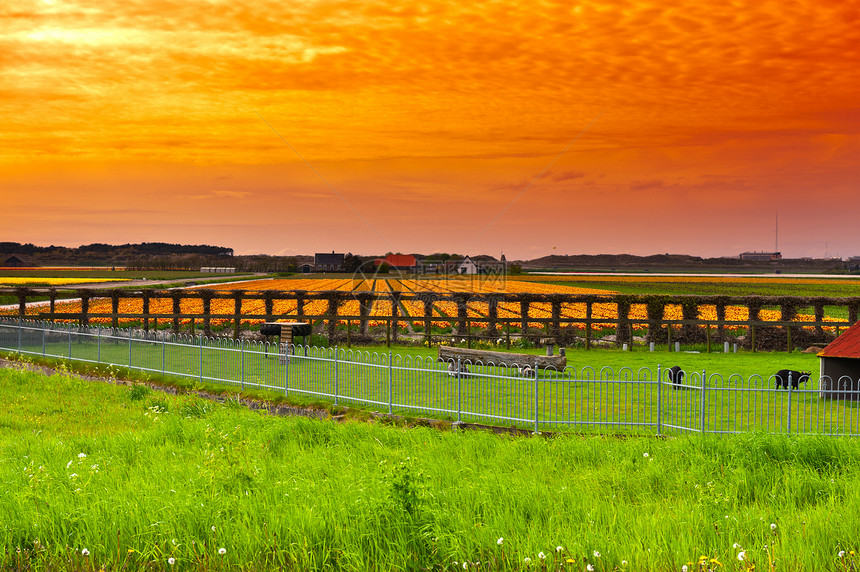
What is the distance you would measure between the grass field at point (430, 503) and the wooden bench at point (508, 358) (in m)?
7.18

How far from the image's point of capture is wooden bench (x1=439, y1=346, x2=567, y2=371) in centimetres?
2108

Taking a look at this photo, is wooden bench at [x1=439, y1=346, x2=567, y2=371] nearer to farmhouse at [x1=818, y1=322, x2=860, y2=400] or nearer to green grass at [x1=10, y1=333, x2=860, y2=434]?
green grass at [x1=10, y1=333, x2=860, y2=434]

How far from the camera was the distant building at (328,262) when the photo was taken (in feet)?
438

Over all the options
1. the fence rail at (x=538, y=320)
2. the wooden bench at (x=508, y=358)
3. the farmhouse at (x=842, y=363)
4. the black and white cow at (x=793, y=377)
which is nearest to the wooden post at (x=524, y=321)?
the fence rail at (x=538, y=320)

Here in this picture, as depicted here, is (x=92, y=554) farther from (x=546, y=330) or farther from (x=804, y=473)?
(x=546, y=330)

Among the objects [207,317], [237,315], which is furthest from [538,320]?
[207,317]

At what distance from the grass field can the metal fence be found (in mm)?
1584

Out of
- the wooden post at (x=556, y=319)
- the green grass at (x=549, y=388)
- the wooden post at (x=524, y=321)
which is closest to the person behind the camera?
the green grass at (x=549, y=388)

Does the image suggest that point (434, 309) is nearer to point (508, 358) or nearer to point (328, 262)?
point (508, 358)

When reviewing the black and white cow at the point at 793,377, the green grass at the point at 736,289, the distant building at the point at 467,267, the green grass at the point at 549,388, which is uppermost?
the distant building at the point at 467,267

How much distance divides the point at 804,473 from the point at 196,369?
18.7 m

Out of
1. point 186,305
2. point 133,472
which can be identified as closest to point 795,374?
point 133,472

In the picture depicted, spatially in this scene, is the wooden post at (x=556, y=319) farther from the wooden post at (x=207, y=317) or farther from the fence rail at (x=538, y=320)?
the wooden post at (x=207, y=317)

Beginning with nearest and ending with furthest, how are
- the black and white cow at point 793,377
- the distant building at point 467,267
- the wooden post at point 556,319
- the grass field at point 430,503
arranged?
the grass field at point 430,503
the black and white cow at point 793,377
the wooden post at point 556,319
the distant building at point 467,267
